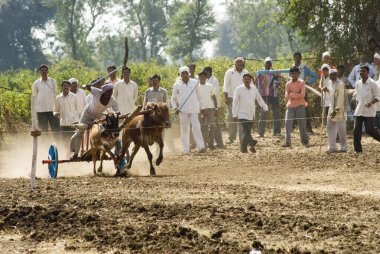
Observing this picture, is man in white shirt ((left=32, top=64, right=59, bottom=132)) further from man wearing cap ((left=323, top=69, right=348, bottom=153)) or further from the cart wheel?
man wearing cap ((left=323, top=69, right=348, bottom=153))

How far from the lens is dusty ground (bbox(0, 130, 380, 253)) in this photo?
9648mm

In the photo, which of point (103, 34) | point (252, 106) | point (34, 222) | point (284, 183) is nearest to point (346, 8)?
point (252, 106)

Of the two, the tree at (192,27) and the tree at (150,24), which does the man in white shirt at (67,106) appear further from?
the tree at (150,24)

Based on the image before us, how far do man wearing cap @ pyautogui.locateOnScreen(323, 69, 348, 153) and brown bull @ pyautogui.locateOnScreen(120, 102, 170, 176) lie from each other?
4059 mm

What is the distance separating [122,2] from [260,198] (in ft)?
350

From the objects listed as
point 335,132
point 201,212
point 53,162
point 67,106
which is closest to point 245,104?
point 335,132

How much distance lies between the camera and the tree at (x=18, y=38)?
302 ft

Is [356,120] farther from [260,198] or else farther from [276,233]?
[276,233]

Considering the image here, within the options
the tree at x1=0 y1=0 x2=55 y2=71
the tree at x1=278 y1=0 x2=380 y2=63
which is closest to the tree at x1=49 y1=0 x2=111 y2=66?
the tree at x1=0 y1=0 x2=55 y2=71

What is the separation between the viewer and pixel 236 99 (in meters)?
21.4

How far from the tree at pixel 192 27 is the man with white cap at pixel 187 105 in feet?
212

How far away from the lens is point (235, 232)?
33.0 feet

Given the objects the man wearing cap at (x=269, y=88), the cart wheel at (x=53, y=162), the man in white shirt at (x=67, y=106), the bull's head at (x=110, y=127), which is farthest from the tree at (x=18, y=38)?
the bull's head at (x=110, y=127)

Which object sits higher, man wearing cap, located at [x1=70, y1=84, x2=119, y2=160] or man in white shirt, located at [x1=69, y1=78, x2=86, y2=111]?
man in white shirt, located at [x1=69, y1=78, x2=86, y2=111]
